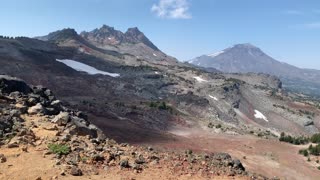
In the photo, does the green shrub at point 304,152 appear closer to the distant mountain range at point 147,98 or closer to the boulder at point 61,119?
the distant mountain range at point 147,98

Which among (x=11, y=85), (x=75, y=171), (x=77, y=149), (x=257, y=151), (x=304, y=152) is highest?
(x=11, y=85)

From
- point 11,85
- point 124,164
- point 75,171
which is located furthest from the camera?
point 11,85

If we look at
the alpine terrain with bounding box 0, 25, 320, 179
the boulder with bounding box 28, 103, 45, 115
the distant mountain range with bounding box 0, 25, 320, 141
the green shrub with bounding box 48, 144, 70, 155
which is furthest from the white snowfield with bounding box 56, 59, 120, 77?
the green shrub with bounding box 48, 144, 70, 155

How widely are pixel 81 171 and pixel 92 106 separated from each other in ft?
140

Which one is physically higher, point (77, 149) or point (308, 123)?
point (77, 149)

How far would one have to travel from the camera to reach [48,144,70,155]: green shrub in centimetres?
1917

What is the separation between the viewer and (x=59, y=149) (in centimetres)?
1939

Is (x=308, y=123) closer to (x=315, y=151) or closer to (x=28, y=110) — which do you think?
(x=315, y=151)

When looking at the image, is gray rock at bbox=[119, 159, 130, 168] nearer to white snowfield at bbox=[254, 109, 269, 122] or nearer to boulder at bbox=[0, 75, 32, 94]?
boulder at bbox=[0, 75, 32, 94]

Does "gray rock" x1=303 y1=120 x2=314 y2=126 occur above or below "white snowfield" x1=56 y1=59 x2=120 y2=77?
below

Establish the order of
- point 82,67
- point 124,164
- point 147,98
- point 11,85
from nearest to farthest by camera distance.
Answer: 1. point 124,164
2. point 11,85
3. point 147,98
4. point 82,67

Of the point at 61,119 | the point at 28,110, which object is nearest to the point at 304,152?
the point at 61,119

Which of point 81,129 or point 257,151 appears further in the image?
point 257,151

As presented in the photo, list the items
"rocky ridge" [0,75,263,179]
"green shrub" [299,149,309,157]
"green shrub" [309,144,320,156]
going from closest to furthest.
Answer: "rocky ridge" [0,75,263,179], "green shrub" [299,149,309,157], "green shrub" [309,144,320,156]
